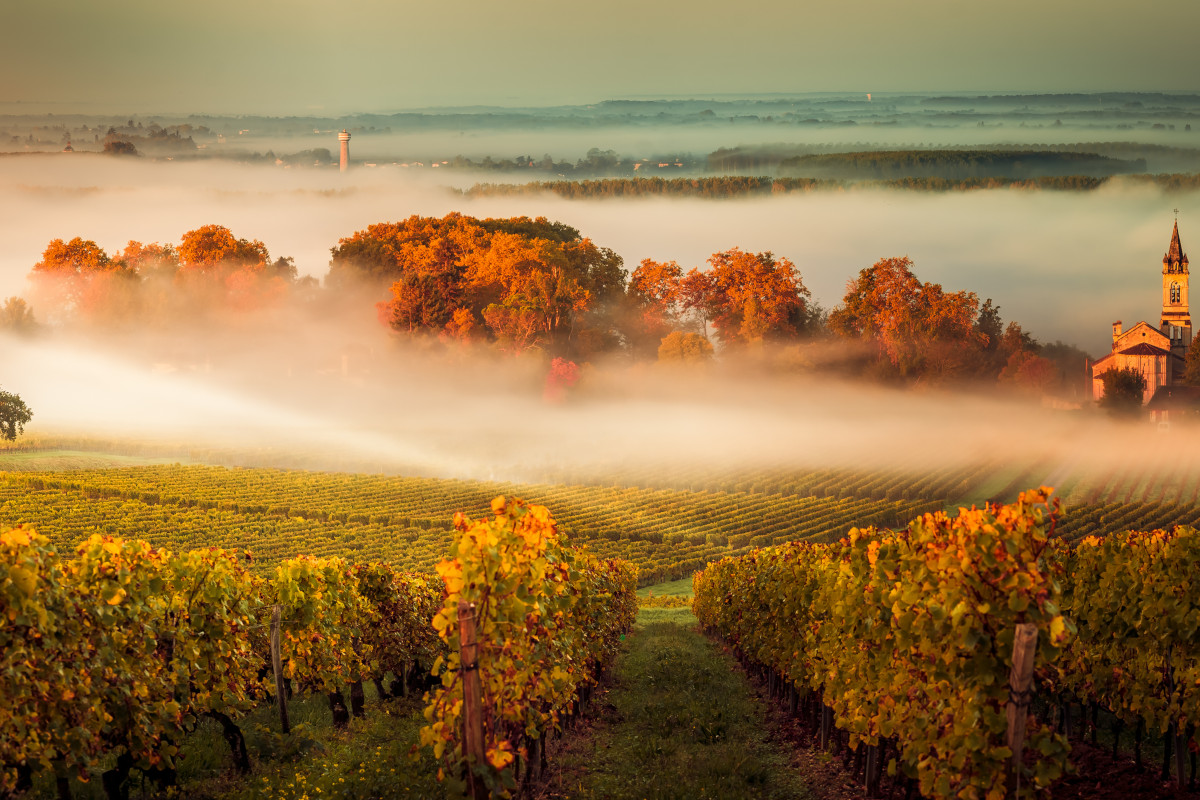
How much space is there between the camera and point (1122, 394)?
75.5 m

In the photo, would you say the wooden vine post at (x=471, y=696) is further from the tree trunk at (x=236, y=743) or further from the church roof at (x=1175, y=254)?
the church roof at (x=1175, y=254)

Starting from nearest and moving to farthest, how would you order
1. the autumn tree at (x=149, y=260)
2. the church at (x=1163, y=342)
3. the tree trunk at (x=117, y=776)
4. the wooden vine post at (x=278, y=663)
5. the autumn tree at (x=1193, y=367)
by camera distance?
the tree trunk at (x=117, y=776) < the wooden vine post at (x=278, y=663) < the autumn tree at (x=1193, y=367) < the church at (x=1163, y=342) < the autumn tree at (x=149, y=260)

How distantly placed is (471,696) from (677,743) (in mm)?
6089

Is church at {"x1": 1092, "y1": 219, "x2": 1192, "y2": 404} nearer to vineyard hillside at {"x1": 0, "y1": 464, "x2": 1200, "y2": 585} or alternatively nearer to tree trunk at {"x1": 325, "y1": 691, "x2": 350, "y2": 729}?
vineyard hillside at {"x1": 0, "y1": 464, "x2": 1200, "y2": 585}

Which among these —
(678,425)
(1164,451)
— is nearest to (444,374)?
(678,425)

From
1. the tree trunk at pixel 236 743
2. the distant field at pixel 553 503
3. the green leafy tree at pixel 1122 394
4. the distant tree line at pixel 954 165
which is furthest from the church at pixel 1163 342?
the tree trunk at pixel 236 743

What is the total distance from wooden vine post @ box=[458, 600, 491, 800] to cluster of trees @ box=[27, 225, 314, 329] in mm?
92117

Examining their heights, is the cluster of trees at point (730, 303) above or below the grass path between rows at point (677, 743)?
above

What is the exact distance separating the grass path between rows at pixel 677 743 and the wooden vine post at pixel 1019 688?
3.74 metres

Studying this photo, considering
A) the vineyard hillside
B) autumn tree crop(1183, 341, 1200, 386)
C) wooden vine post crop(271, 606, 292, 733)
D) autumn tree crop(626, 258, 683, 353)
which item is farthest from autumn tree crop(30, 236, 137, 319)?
wooden vine post crop(271, 606, 292, 733)

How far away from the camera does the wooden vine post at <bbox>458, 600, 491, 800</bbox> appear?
7488 mm

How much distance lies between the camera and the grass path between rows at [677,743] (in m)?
10.9

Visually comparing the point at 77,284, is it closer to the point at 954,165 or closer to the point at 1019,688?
the point at 954,165

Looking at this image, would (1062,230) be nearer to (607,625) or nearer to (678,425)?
(678,425)
